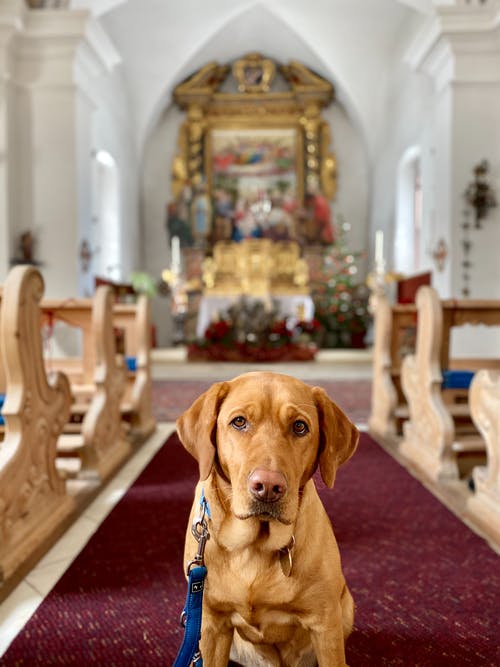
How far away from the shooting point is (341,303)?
1455 cm

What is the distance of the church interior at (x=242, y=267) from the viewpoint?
278 centimetres

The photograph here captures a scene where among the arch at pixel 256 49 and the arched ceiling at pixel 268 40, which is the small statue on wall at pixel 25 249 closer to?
the arched ceiling at pixel 268 40

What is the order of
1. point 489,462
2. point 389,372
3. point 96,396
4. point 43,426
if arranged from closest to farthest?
point 43,426
point 489,462
point 96,396
point 389,372

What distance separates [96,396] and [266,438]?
310 cm

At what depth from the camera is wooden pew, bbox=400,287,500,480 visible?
401cm

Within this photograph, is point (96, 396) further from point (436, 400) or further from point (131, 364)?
point (436, 400)

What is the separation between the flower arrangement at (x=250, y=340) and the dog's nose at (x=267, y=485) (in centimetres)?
1025

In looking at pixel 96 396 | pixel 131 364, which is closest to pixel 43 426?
pixel 96 396

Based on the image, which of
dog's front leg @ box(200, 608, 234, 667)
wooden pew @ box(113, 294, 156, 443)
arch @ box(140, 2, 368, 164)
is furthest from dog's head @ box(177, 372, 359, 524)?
arch @ box(140, 2, 368, 164)

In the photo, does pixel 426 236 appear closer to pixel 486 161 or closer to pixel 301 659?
pixel 486 161

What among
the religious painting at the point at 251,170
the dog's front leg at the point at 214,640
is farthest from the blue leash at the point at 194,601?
the religious painting at the point at 251,170

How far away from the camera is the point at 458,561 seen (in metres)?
2.81

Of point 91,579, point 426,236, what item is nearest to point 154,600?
point 91,579

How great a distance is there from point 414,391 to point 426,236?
23.1ft
